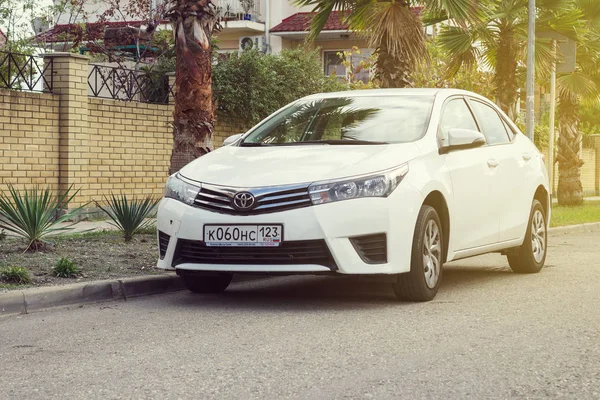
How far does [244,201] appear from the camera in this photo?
7.81 metres

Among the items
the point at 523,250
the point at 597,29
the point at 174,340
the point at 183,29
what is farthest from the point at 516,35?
the point at 174,340

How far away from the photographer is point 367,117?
9.03 m

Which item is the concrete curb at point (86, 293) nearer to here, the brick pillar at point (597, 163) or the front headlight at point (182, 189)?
the front headlight at point (182, 189)

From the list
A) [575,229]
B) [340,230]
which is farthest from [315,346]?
[575,229]

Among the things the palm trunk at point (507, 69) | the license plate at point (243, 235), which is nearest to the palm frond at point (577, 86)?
the palm trunk at point (507, 69)

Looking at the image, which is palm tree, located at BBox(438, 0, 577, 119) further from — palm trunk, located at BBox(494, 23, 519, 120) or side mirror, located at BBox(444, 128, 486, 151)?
side mirror, located at BBox(444, 128, 486, 151)

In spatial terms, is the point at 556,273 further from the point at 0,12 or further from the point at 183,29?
the point at 0,12

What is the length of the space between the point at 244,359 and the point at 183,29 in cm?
735

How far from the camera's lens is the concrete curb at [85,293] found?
8141mm

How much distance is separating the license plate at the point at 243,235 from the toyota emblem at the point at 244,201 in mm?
138

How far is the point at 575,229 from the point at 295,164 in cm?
1136

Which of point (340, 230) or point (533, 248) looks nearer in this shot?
point (340, 230)

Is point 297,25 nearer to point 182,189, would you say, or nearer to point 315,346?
point 182,189

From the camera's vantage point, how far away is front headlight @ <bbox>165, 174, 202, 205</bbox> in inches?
320
